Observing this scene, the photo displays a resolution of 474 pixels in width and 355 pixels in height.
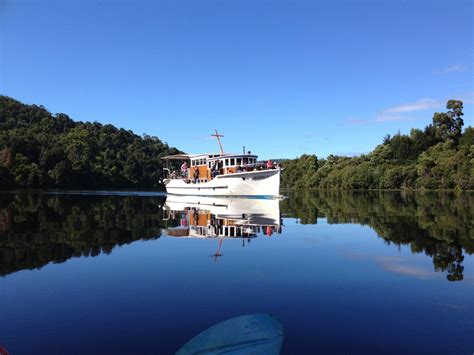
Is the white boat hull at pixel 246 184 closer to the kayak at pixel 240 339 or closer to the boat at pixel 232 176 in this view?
the boat at pixel 232 176

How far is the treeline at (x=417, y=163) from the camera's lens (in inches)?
2923

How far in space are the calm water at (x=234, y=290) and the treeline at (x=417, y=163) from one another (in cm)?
6644

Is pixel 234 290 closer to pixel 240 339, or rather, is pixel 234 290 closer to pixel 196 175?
pixel 240 339

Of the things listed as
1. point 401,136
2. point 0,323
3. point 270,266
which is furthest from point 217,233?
point 401,136

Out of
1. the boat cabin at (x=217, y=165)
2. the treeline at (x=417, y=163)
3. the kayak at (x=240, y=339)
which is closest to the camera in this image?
the kayak at (x=240, y=339)

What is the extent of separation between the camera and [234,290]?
8227 mm

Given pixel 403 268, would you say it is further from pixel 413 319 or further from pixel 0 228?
pixel 0 228

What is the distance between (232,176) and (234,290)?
3886 cm

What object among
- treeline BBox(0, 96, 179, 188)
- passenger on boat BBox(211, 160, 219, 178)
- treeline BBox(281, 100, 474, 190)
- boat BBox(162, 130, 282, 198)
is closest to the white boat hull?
boat BBox(162, 130, 282, 198)

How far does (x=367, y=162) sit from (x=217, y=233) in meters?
85.1

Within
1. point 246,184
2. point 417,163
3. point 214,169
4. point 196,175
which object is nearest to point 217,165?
point 214,169

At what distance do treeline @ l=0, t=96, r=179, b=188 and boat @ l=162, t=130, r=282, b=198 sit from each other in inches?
1665

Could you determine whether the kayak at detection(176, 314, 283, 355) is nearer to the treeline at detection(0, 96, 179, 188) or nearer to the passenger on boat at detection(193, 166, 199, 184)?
the passenger on boat at detection(193, 166, 199, 184)

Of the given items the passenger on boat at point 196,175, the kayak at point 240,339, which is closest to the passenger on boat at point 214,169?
the passenger on boat at point 196,175
